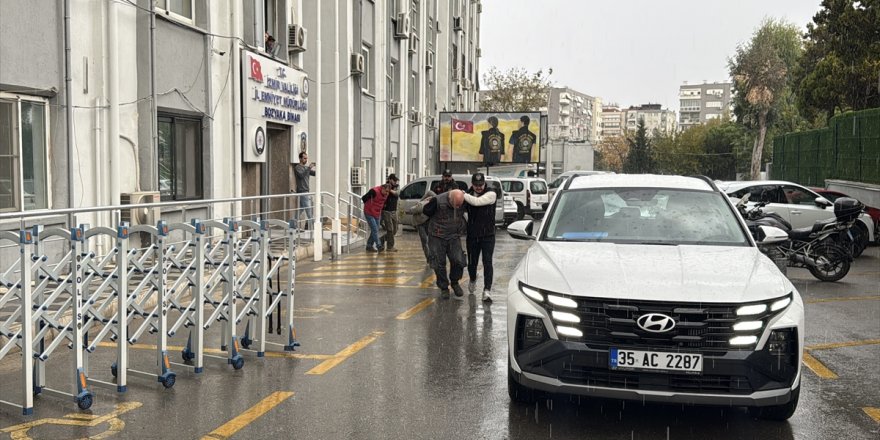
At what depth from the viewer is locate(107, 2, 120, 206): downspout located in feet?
38.6

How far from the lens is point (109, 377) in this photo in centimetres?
→ 698

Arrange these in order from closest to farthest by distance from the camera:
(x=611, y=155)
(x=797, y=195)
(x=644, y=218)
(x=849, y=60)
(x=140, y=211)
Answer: (x=644, y=218) < (x=140, y=211) < (x=797, y=195) < (x=849, y=60) < (x=611, y=155)

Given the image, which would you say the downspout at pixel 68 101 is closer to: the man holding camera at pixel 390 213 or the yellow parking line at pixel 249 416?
the yellow parking line at pixel 249 416

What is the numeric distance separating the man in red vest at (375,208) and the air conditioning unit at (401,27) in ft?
46.5

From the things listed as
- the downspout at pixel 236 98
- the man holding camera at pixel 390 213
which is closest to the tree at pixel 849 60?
the man holding camera at pixel 390 213

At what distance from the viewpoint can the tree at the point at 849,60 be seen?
1163 inches

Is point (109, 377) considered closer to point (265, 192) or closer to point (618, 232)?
point (618, 232)

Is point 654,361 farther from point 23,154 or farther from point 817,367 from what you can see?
point 23,154

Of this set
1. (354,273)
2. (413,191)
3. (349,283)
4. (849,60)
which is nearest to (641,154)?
(849,60)

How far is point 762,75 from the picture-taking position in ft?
201

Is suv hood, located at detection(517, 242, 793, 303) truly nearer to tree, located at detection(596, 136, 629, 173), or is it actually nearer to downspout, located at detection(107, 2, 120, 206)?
downspout, located at detection(107, 2, 120, 206)

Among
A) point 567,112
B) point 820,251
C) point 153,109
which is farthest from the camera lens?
point 567,112

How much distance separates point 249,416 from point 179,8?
10679 millimetres

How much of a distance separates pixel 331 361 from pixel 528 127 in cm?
3532
